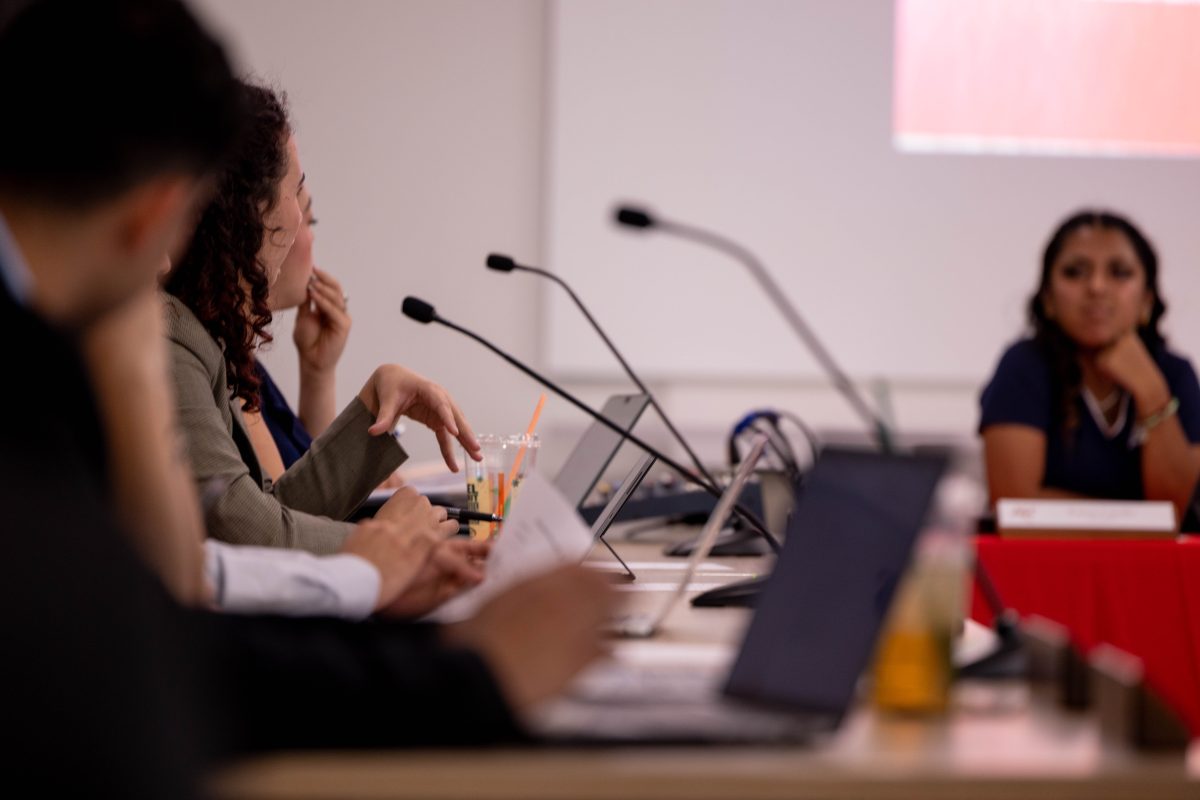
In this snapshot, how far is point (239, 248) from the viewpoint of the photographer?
2006 millimetres

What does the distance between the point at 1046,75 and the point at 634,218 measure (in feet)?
11.8

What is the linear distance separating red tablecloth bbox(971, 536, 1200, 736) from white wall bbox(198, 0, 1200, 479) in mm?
2290

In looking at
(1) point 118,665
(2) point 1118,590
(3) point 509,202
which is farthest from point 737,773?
(3) point 509,202

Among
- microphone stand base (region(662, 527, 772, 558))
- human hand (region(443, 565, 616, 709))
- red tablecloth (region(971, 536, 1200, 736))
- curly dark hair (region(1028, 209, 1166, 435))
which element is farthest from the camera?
curly dark hair (region(1028, 209, 1166, 435))

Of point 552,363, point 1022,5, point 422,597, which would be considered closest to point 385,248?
point 552,363

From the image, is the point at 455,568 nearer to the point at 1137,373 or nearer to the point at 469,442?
the point at 469,442

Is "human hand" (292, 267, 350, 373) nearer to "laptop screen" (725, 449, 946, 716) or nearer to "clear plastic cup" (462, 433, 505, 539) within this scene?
"clear plastic cup" (462, 433, 505, 539)

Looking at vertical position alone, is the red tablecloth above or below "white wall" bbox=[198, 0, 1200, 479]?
below

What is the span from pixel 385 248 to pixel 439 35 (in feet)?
2.55

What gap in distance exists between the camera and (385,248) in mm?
4609

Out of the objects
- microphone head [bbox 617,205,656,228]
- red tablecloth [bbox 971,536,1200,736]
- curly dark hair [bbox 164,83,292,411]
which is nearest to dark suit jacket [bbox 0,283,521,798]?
microphone head [bbox 617,205,656,228]

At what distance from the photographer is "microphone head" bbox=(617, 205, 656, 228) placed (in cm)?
131

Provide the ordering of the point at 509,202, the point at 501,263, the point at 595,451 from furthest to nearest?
the point at 509,202
the point at 501,263
the point at 595,451

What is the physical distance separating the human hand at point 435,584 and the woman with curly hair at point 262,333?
0.58 meters
